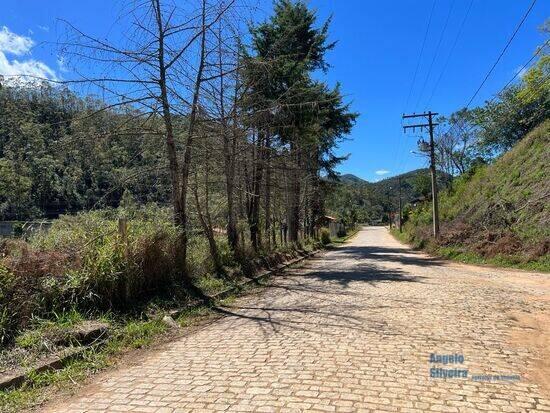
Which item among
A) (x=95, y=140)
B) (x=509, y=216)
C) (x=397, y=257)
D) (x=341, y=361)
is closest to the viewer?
(x=341, y=361)

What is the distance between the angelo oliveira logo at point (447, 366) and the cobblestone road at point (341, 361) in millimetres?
48

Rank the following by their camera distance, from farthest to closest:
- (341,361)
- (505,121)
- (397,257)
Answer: (505,121)
(397,257)
(341,361)

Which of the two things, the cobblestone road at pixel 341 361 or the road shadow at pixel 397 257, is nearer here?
the cobblestone road at pixel 341 361

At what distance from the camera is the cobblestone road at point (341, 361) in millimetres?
4457

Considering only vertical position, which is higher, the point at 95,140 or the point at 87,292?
the point at 95,140

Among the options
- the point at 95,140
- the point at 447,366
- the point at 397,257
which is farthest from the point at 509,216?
the point at 447,366

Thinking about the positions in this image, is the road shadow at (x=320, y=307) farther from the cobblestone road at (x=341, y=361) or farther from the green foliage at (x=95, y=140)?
the green foliage at (x=95, y=140)

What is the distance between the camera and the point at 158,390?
193 inches

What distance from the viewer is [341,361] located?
5.74 m

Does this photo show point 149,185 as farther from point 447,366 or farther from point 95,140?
point 447,366

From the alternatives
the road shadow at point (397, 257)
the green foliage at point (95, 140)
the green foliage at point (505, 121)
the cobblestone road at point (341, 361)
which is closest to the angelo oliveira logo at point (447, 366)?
the cobblestone road at point (341, 361)

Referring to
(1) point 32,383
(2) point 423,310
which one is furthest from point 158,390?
(2) point 423,310

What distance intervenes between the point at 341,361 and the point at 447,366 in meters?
1.22

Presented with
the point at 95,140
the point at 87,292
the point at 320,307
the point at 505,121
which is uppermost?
the point at 505,121
